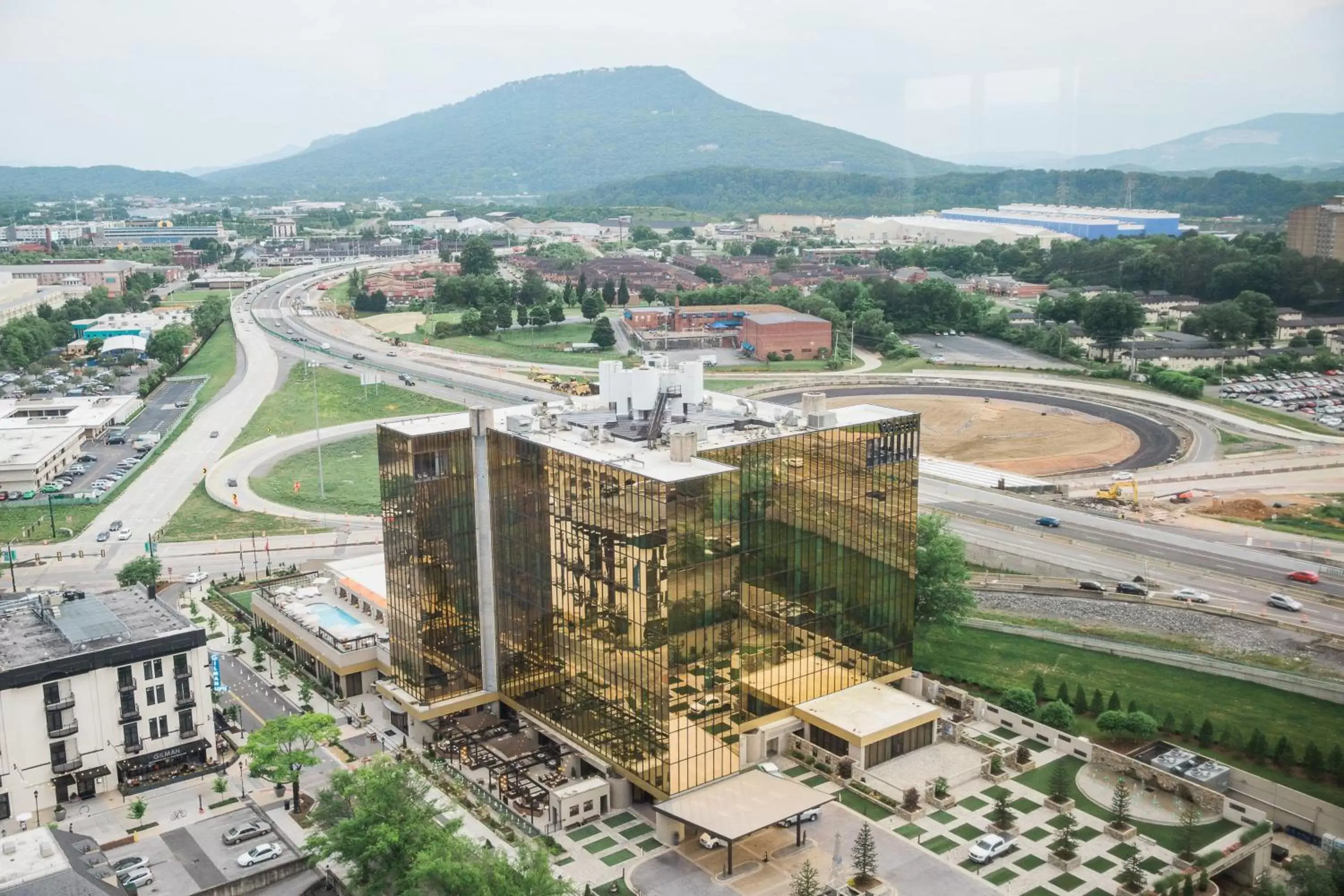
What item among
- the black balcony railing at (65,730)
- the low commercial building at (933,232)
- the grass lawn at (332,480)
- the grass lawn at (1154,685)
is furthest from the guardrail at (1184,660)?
the low commercial building at (933,232)

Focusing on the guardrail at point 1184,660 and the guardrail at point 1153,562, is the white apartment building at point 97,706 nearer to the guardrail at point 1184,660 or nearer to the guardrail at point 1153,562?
the guardrail at point 1184,660

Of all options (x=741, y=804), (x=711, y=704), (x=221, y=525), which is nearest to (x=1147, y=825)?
(x=741, y=804)

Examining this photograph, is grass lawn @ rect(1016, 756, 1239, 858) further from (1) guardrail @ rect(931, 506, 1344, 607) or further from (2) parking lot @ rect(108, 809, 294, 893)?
(2) parking lot @ rect(108, 809, 294, 893)

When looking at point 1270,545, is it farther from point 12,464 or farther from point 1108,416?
point 12,464

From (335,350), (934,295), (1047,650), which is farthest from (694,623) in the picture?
→ (934,295)

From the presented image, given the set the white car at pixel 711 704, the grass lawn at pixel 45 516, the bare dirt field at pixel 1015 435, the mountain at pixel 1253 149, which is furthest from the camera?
the bare dirt field at pixel 1015 435

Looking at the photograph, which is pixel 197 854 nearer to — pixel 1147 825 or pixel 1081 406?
pixel 1147 825
